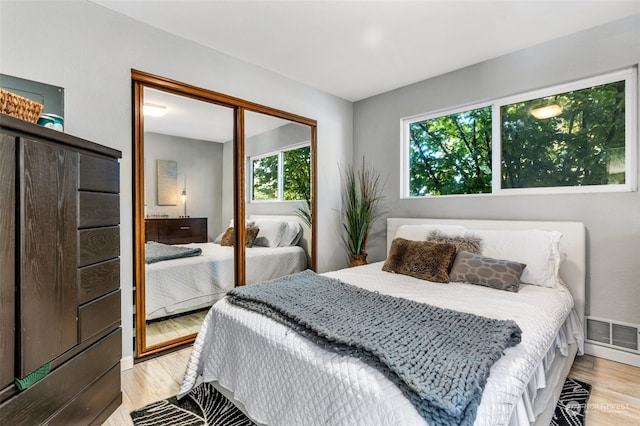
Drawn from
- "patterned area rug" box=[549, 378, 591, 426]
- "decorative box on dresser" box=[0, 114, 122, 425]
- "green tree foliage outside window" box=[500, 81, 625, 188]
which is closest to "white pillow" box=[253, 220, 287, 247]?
"decorative box on dresser" box=[0, 114, 122, 425]

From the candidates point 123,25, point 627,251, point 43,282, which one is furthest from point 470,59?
point 43,282

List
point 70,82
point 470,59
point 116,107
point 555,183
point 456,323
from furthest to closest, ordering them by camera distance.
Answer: point 470,59 < point 555,183 < point 116,107 < point 70,82 < point 456,323

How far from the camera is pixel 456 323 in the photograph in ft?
4.73

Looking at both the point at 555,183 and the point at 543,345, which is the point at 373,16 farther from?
the point at 543,345

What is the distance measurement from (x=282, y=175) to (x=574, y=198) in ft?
8.54

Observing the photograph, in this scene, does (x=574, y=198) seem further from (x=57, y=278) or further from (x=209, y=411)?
(x=57, y=278)

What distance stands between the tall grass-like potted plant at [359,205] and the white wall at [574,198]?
18.4 inches

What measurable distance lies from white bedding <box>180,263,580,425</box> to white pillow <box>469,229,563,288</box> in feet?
0.38

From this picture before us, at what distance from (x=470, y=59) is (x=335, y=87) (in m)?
1.41

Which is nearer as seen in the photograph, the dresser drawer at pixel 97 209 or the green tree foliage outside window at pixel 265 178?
the dresser drawer at pixel 97 209

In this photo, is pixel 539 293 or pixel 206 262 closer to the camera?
pixel 539 293

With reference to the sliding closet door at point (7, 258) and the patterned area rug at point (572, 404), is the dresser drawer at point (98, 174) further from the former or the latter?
the patterned area rug at point (572, 404)

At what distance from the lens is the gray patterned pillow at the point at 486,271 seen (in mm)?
2152

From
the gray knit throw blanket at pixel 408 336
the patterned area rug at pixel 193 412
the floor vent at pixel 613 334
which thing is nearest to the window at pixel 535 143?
the floor vent at pixel 613 334
